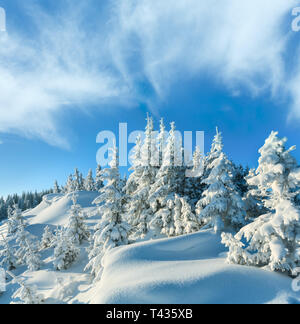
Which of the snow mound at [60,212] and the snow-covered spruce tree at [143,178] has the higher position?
the snow-covered spruce tree at [143,178]

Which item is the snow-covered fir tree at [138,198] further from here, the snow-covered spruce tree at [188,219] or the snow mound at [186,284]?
the snow mound at [186,284]

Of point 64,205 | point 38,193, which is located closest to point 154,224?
point 64,205

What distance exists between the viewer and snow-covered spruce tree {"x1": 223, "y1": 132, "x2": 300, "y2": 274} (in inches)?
334

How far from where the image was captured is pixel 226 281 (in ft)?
26.6

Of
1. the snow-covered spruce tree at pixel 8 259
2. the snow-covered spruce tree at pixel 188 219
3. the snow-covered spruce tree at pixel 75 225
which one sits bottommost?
the snow-covered spruce tree at pixel 8 259

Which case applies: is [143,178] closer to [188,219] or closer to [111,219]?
[111,219]

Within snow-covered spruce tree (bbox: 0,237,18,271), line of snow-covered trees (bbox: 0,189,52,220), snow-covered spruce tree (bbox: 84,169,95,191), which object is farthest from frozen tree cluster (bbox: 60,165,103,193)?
snow-covered spruce tree (bbox: 0,237,18,271)

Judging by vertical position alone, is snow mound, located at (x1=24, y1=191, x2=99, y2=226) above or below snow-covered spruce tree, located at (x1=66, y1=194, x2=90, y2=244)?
below

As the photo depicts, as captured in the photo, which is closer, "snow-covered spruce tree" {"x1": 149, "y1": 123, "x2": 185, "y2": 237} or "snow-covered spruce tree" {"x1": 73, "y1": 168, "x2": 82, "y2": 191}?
"snow-covered spruce tree" {"x1": 149, "y1": 123, "x2": 185, "y2": 237}

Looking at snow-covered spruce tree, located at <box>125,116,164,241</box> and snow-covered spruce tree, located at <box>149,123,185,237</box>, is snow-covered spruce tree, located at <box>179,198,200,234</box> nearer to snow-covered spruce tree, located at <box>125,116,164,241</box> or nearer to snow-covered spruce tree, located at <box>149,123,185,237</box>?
snow-covered spruce tree, located at <box>149,123,185,237</box>

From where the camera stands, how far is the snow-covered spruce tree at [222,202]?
51.6ft

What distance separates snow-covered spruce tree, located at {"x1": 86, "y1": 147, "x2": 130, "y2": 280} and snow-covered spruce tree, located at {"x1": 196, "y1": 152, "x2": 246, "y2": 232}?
302 inches

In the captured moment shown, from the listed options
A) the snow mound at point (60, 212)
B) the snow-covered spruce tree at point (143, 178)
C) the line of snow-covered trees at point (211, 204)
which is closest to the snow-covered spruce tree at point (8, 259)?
the snow mound at point (60, 212)
